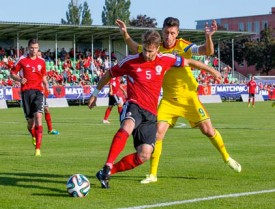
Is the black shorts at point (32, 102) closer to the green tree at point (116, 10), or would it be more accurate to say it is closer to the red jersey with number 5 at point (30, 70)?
the red jersey with number 5 at point (30, 70)

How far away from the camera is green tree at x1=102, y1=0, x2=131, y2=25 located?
105m

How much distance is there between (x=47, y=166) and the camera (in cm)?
1186

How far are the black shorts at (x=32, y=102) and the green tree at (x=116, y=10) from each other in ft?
297

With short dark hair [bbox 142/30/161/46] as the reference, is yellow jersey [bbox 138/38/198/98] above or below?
below

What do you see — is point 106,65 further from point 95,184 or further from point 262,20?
point 262,20

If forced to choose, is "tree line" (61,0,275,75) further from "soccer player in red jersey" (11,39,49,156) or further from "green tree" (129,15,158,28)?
"soccer player in red jersey" (11,39,49,156)

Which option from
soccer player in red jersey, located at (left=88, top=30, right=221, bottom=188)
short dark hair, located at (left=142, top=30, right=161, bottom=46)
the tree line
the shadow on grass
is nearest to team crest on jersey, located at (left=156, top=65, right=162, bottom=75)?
soccer player in red jersey, located at (left=88, top=30, right=221, bottom=188)

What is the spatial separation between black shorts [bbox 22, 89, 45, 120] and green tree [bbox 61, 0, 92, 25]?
88.5 meters

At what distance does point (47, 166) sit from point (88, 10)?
312ft

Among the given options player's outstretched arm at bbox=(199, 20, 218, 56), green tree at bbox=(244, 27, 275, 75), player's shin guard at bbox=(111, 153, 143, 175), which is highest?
player's outstretched arm at bbox=(199, 20, 218, 56)

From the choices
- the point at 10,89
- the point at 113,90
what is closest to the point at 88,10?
the point at 10,89

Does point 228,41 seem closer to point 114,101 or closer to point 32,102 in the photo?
point 114,101

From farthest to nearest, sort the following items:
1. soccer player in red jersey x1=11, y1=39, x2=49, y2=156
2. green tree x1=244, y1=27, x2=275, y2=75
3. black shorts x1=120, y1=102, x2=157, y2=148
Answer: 1. green tree x1=244, y1=27, x2=275, y2=75
2. soccer player in red jersey x1=11, y1=39, x2=49, y2=156
3. black shorts x1=120, y1=102, x2=157, y2=148

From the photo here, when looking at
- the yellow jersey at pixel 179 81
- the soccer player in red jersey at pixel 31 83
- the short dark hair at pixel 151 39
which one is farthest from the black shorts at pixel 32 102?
the short dark hair at pixel 151 39
